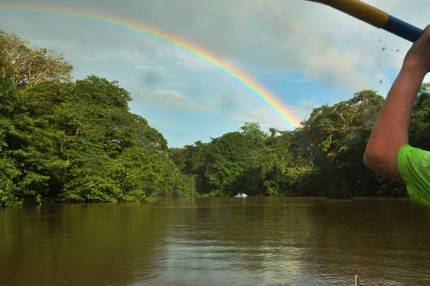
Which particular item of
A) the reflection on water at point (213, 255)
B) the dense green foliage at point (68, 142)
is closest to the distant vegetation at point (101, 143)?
the dense green foliage at point (68, 142)

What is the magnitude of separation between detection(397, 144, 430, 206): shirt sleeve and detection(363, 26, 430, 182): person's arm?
0.02m

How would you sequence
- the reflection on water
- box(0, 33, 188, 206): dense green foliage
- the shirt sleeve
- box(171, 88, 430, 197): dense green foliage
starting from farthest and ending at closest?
box(171, 88, 430, 197): dense green foliage < box(0, 33, 188, 206): dense green foliage < the reflection on water < the shirt sleeve

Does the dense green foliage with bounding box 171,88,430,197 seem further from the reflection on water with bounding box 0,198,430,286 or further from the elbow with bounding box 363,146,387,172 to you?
the elbow with bounding box 363,146,387,172

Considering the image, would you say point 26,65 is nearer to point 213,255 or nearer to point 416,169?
point 213,255

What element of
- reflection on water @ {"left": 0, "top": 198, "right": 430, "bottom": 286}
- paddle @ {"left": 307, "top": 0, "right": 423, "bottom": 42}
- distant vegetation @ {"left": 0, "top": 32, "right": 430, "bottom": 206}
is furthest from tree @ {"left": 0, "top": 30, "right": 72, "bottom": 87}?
paddle @ {"left": 307, "top": 0, "right": 423, "bottom": 42}

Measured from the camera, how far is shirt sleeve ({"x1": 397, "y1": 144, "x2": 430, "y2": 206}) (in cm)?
119

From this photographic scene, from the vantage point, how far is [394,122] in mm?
1245

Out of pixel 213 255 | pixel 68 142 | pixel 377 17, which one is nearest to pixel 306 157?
pixel 68 142

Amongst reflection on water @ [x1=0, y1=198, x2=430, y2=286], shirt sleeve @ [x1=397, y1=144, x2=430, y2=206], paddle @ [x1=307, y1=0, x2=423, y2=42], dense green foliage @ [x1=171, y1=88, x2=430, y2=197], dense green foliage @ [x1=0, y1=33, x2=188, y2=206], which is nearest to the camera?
shirt sleeve @ [x1=397, y1=144, x2=430, y2=206]

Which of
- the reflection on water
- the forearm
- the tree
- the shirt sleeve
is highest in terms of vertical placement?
the tree

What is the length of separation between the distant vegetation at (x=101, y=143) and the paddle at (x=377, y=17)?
33072 mm

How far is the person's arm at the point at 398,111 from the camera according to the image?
1.24 m

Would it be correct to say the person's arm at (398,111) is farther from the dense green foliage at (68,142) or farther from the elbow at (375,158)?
the dense green foliage at (68,142)

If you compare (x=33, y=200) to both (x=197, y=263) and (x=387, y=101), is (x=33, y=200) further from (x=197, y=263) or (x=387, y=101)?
(x=387, y=101)
